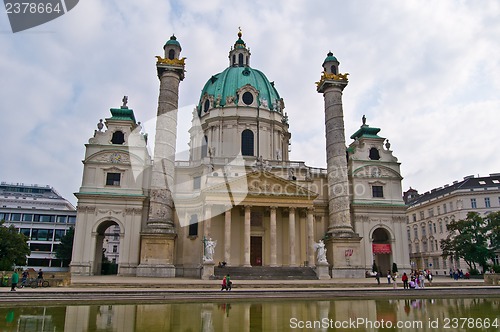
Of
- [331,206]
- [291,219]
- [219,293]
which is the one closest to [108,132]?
[291,219]

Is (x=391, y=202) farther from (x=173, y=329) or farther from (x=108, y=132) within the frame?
(x=173, y=329)

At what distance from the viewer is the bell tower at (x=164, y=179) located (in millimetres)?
34162

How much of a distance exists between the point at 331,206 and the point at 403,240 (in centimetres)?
1023

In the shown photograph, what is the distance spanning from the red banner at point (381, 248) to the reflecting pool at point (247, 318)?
28.9 metres

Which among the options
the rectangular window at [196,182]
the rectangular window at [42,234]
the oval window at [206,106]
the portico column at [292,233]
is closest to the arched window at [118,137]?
the rectangular window at [196,182]

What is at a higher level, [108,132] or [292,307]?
[108,132]

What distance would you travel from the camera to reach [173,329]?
9875 mm

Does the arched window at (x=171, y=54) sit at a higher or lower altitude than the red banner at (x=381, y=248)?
higher

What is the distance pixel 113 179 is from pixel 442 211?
4626 cm

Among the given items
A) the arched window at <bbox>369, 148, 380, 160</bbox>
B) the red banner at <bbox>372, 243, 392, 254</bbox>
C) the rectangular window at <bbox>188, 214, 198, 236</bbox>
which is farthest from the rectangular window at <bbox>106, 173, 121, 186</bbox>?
the arched window at <bbox>369, 148, 380, 160</bbox>

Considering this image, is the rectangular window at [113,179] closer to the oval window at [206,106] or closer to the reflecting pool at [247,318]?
the oval window at [206,106]

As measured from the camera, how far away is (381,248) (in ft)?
143

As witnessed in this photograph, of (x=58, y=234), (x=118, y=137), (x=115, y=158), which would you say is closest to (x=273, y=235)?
(x=115, y=158)

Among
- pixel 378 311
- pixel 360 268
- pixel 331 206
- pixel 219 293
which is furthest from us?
pixel 331 206
